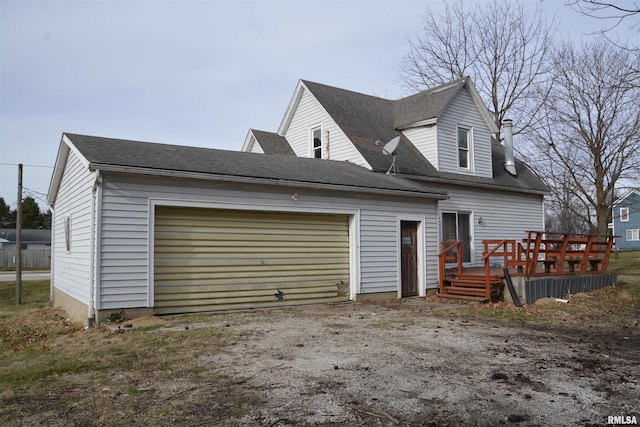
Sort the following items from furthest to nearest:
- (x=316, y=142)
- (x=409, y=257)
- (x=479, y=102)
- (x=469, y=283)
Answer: (x=316, y=142), (x=479, y=102), (x=409, y=257), (x=469, y=283)

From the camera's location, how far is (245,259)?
11133 mm

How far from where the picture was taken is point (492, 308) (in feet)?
37.7

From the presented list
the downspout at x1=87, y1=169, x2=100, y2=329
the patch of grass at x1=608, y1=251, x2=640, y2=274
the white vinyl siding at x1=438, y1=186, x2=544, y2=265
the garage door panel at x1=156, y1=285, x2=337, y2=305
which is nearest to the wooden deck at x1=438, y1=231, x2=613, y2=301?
the white vinyl siding at x1=438, y1=186, x2=544, y2=265

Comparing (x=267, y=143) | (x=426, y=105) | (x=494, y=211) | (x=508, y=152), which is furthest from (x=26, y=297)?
(x=508, y=152)

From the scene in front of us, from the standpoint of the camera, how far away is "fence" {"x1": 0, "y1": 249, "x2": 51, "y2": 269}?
4112 cm

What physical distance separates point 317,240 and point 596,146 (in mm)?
17780

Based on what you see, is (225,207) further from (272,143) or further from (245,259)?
(272,143)

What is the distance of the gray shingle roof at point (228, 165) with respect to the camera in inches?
386

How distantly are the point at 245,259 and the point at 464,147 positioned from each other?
9.65 m

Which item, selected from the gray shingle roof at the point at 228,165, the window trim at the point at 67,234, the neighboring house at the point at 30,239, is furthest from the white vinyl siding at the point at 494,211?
the neighboring house at the point at 30,239

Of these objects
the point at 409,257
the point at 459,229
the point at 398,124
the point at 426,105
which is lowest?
the point at 409,257

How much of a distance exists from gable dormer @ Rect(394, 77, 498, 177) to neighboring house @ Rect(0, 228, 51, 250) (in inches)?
1907

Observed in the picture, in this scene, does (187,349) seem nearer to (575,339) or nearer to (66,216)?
(575,339)

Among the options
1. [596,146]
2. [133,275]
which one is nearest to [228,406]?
[133,275]
